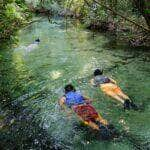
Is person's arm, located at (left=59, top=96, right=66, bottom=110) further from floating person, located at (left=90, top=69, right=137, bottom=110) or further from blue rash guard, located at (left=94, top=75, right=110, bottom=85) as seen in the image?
blue rash guard, located at (left=94, top=75, right=110, bottom=85)

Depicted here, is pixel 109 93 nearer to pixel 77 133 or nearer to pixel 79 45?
pixel 77 133

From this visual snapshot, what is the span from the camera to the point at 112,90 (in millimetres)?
13617

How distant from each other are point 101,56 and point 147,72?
14.9 ft

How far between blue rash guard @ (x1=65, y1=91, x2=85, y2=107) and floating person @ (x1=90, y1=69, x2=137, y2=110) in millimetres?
1614

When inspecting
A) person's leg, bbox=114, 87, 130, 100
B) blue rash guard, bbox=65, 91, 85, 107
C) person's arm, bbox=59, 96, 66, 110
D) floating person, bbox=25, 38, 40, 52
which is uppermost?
blue rash guard, bbox=65, 91, 85, 107

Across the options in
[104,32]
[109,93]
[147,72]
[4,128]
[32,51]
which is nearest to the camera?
[4,128]

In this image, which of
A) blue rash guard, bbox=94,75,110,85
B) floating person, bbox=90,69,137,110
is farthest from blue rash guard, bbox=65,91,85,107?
blue rash guard, bbox=94,75,110,85

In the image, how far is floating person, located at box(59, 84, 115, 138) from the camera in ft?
35.7

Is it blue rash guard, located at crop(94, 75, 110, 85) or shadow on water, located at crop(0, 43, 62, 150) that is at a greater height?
blue rash guard, located at crop(94, 75, 110, 85)

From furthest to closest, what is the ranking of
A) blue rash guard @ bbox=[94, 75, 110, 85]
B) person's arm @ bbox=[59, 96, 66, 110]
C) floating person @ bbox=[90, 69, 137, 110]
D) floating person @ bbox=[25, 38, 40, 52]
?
1. floating person @ bbox=[25, 38, 40, 52]
2. blue rash guard @ bbox=[94, 75, 110, 85]
3. person's arm @ bbox=[59, 96, 66, 110]
4. floating person @ bbox=[90, 69, 137, 110]

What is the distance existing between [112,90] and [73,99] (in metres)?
1.99

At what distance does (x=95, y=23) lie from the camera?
28484 millimetres

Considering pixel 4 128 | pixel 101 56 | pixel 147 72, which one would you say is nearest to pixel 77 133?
pixel 4 128

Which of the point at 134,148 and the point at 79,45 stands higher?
the point at 134,148
